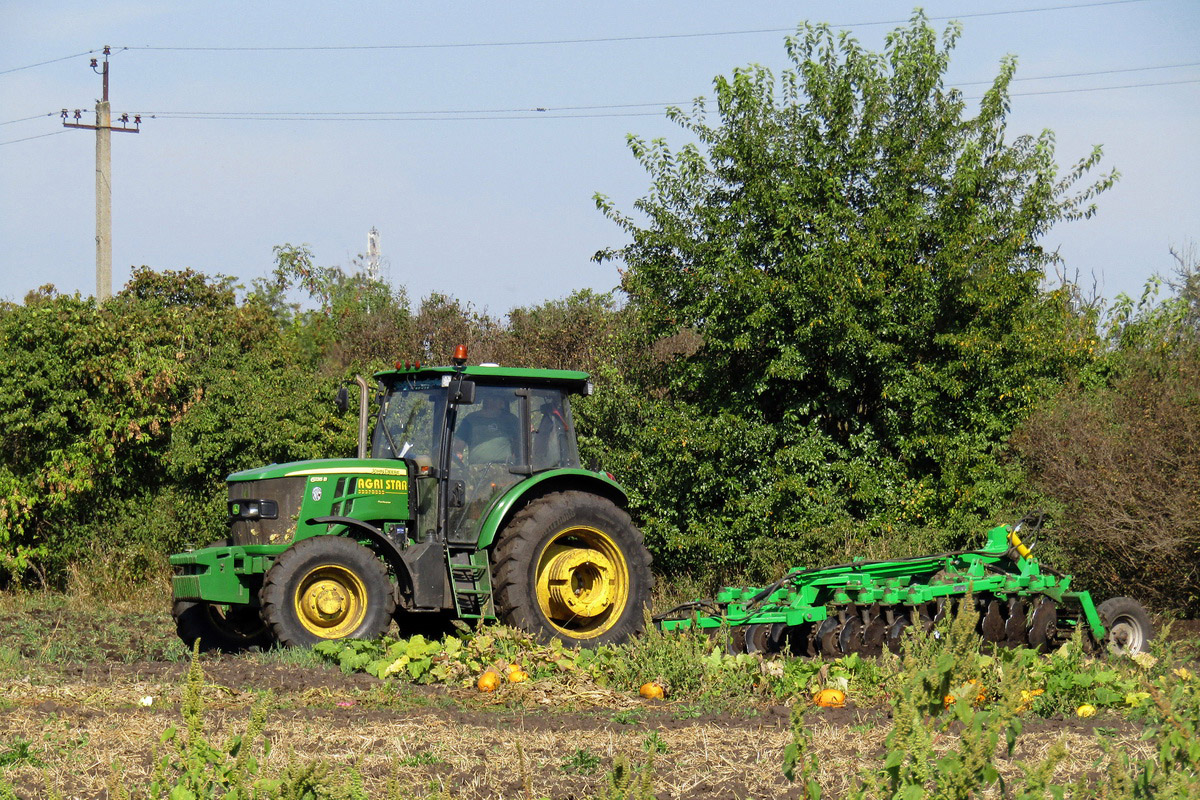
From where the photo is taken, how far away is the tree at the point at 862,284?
536 inches

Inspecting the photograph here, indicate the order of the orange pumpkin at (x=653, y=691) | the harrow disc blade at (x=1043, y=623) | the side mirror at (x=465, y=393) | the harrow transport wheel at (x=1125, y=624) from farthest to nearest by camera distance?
the harrow transport wheel at (x=1125, y=624) → the harrow disc blade at (x=1043, y=623) → the side mirror at (x=465, y=393) → the orange pumpkin at (x=653, y=691)

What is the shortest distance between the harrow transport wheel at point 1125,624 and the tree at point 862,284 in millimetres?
3956

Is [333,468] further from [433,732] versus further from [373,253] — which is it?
[373,253]

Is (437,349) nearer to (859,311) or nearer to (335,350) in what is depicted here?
(335,350)

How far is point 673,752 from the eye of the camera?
548 centimetres

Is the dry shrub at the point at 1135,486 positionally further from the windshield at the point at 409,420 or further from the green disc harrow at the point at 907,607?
the windshield at the point at 409,420

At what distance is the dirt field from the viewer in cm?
492

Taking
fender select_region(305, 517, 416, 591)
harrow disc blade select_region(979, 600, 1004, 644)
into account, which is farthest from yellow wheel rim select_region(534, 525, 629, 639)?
harrow disc blade select_region(979, 600, 1004, 644)

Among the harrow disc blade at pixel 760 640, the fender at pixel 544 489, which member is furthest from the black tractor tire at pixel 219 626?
the harrow disc blade at pixel 760 640

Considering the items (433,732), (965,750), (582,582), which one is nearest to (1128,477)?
(582,582)

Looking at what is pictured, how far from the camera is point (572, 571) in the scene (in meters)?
9.60

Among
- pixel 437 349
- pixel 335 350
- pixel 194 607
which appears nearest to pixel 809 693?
pixel 194 607

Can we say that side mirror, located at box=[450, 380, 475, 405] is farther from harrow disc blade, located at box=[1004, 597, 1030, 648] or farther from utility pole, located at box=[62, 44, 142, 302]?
utility pole, located at box=[62, 44, 142, 302]

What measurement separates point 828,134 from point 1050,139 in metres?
2.70
